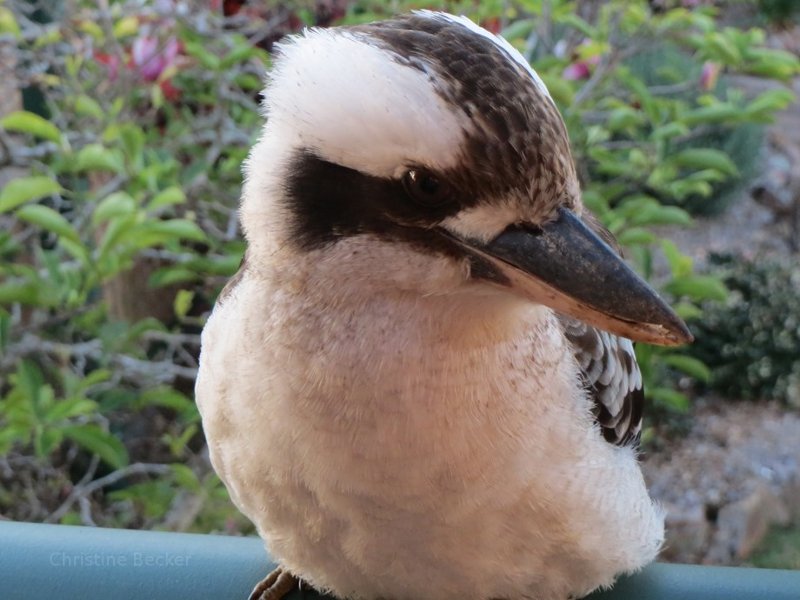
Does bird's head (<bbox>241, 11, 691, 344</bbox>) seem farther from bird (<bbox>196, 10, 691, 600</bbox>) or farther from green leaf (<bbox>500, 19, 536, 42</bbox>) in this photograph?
green leaf (<bbox>500, 19, 536, 42</bbox>)

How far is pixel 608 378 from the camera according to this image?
1199 mm

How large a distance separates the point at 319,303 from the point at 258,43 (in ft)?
5.00

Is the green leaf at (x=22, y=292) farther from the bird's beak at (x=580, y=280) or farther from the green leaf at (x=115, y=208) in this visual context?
the bird's beak at (x=580, y=280)

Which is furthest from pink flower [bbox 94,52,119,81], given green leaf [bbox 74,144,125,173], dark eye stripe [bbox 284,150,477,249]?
dark eye stripe [bbox 284,150,477,249]

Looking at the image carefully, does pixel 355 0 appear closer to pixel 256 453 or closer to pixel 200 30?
pixel 200 30

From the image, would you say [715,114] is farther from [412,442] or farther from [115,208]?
[412,442]

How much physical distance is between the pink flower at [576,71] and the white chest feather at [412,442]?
1.12m

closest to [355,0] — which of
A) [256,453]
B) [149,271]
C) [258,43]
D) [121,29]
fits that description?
[258,43]

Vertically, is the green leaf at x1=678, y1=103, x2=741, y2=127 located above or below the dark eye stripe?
below

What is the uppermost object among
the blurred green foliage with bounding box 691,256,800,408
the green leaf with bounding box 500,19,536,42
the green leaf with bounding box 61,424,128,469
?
the green leaf with bounding box 500,19,536,42

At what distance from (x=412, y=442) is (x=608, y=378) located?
356 mm

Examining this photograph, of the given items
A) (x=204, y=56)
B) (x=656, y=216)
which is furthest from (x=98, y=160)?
(x=656, y=216)

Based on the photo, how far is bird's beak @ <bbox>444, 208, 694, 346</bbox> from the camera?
803 mm

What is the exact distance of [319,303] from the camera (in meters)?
0.90
